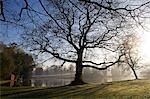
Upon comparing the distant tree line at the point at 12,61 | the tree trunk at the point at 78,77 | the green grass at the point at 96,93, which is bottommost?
the green grass at the point at 96,93

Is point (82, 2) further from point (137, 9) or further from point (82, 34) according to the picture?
point (82, 34)

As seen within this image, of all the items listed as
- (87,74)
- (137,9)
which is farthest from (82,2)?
(87,74)

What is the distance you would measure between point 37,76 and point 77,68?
3787 inches

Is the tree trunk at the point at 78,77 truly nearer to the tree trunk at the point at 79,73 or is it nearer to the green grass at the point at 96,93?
→ the tree trunk at the point at 79,73

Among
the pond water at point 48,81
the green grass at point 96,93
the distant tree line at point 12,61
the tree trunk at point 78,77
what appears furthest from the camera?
the pond water at point 48,81

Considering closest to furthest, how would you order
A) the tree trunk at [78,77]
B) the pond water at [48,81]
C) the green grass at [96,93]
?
1. the green grass at [96,93]
2. the tree trunk at [78,77]
3. the pond water at [48,81]

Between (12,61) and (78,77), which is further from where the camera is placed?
(12,61)

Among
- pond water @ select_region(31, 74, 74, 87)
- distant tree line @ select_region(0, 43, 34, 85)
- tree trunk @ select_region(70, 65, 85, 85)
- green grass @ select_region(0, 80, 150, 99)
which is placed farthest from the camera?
pond water @ select_region(31, 74, 74, 87)

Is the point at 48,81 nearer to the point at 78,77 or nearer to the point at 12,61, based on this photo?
the point at 12,61

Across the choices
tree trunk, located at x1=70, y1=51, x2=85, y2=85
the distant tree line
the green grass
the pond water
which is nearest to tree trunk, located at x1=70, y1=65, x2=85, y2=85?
tree trunk, located at x1=70, y1=51, x2=85, y2=85

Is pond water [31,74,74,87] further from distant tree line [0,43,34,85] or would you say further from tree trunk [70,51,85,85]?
tree trunk [70,51,85,85]

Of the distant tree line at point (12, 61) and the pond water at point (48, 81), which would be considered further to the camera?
the pond water at point (48, 81)

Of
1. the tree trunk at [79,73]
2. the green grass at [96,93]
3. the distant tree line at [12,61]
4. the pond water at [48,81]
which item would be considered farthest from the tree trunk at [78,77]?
the pond water at [48,81]

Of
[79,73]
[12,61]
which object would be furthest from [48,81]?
[79,73]
